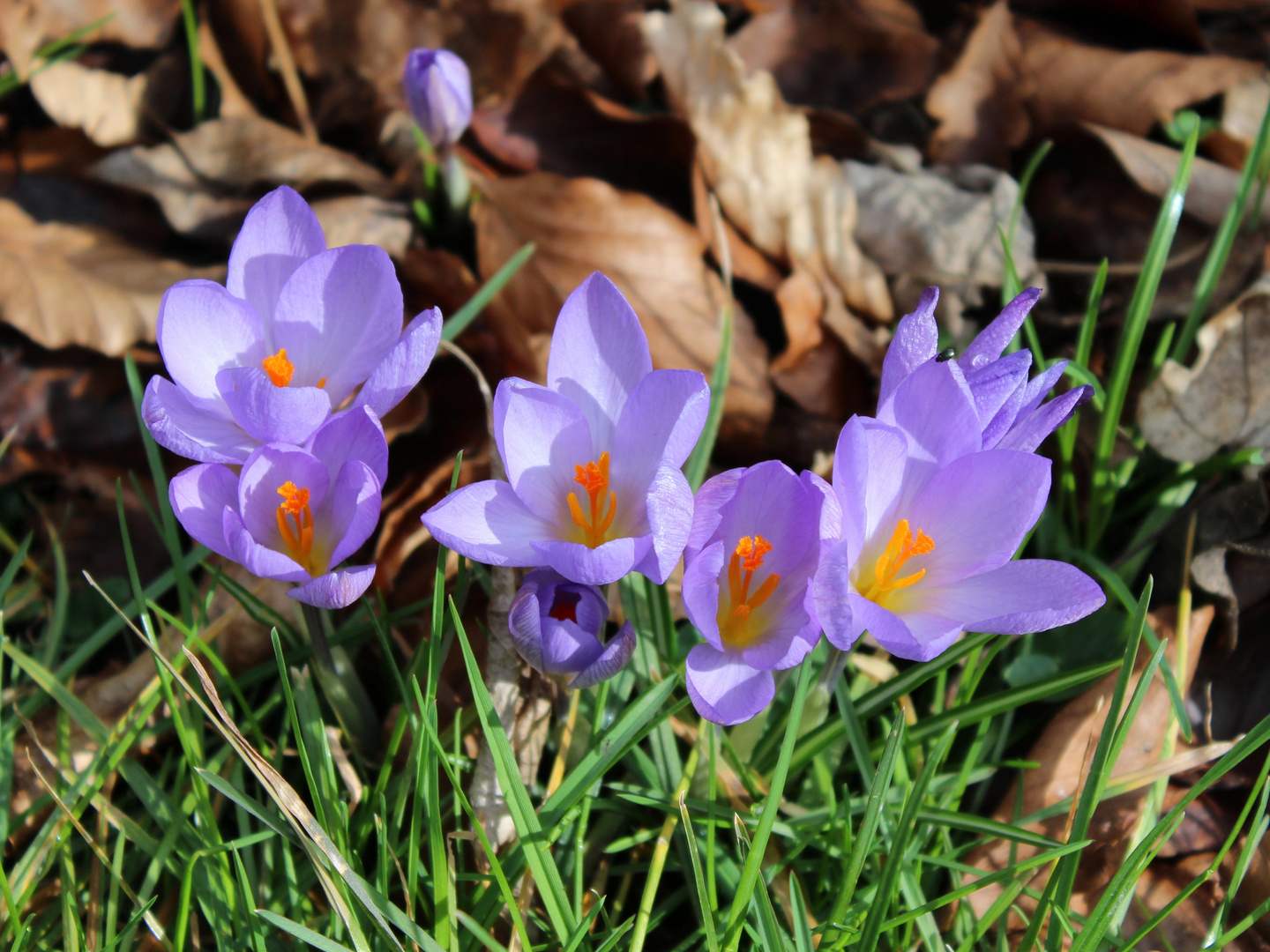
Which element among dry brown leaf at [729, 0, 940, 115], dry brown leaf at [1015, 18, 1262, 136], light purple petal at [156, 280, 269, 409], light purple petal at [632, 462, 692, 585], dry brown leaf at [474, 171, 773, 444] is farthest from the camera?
dry brown leaf at [729, 0, 940, 115]

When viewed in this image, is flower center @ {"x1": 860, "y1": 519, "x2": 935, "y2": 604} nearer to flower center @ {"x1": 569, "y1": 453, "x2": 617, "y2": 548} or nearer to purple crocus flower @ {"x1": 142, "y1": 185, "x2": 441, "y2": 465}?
flower center @ {"x1": 569, "y1": 453, "x2": 617, "y2": 548}

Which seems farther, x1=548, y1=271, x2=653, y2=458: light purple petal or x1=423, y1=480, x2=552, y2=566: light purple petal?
x1=548, y1=271, x2=653, y2=458: light purple petal

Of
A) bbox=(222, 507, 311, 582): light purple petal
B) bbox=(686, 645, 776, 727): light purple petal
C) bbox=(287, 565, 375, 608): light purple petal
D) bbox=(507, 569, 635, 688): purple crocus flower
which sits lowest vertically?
bbox=(686, 645, 776, 727): light purple petal

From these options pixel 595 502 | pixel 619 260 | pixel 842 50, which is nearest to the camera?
pixel 595 502

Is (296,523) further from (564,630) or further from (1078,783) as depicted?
(1078,783)

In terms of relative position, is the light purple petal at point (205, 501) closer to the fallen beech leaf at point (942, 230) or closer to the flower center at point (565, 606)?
the flower center at point (565, 606)

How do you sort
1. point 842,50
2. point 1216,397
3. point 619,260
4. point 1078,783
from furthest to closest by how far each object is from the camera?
point 842,50 → point 619,260 → point 1216,397 → point 1078,783

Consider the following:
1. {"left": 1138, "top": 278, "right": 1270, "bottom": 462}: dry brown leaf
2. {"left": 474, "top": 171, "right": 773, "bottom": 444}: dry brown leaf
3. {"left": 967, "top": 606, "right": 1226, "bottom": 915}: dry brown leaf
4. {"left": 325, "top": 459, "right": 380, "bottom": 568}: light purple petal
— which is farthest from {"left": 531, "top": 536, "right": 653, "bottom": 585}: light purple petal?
{"left": 1138, "top": 278, "right": 1270, "bottom": 462}: dry brown leaf

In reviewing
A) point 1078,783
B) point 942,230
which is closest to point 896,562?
point 1078,783
